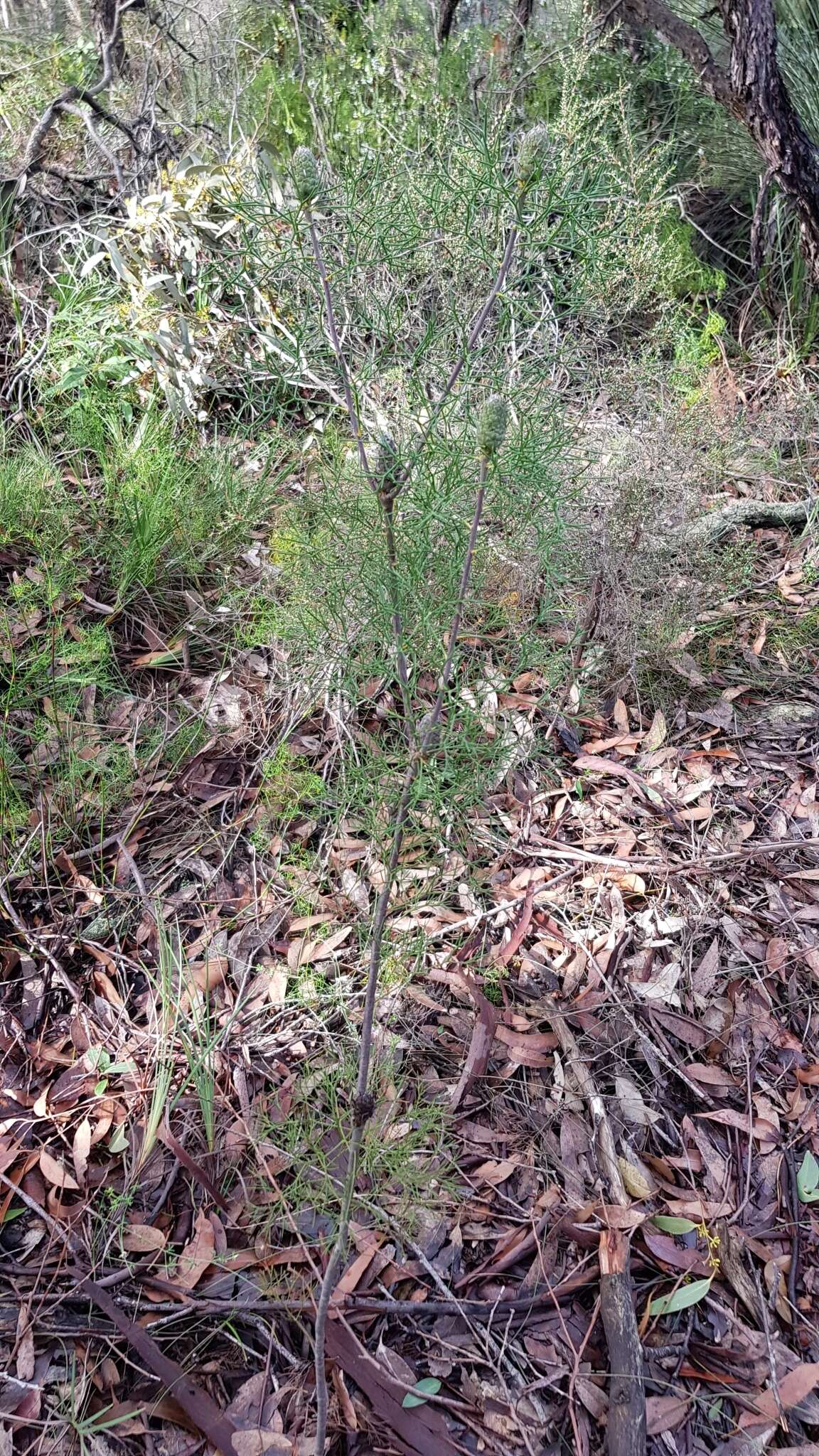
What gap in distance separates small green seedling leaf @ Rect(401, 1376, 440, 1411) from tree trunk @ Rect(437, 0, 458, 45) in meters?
4.80

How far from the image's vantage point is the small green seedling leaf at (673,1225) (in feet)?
4.91

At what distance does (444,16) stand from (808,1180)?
4.69 m

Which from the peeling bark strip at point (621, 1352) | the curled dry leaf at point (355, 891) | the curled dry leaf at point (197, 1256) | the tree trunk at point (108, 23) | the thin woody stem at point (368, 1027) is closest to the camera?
the thin woody stem at point (368, 1027)

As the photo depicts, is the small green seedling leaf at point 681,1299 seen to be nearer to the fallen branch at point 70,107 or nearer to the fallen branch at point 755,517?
the fallen branch at point 755,517

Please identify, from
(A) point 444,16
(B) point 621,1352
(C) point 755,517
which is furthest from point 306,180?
(A) point 444,16

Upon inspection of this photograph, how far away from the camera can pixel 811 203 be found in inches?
127

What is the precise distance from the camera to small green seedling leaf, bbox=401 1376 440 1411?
1293 millimetres

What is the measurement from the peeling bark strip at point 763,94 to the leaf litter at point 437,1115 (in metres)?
2.23

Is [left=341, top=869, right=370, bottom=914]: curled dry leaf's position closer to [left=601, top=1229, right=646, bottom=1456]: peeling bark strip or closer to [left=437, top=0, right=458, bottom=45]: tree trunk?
[left=601, top=1229, right=646, bottom=1456]: peeling bark strip

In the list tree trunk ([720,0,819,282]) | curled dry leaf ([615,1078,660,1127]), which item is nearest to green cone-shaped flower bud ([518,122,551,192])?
curled dry leaf ([615,1078,660,1127])

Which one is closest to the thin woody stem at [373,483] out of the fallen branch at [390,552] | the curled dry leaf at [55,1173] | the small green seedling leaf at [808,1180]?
the fallen branch at [390,552]

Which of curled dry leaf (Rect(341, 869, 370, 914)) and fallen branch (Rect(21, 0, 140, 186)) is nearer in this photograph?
curled dry leaf (Rect(341, 869, 370, 914))

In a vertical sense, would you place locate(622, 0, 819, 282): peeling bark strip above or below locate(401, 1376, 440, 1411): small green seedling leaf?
above

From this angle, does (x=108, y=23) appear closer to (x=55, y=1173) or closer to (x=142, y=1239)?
(x=55, y=1173)
